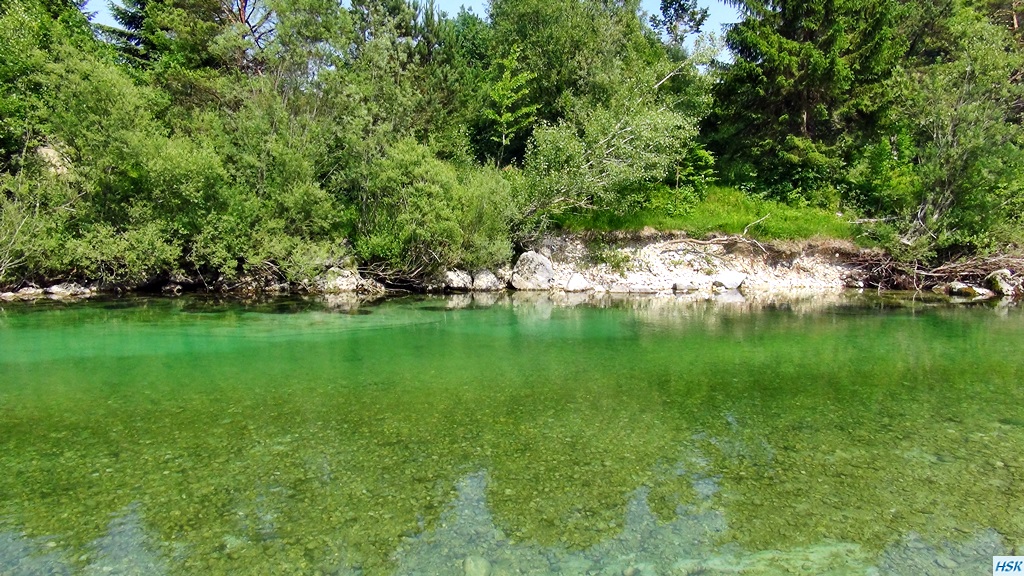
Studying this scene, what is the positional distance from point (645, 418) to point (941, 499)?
4021 millimetres

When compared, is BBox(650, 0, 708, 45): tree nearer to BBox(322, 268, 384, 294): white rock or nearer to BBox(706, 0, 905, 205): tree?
BBox(706, 0, 905, 205): tree

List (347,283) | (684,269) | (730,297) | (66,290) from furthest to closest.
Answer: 1. (684,269)
2. (730,297)
3. (347,283)
4. (66,290)

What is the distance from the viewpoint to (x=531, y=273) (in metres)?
28.5

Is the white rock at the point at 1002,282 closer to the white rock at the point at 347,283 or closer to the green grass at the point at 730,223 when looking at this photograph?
the green grass at the point at 730,223

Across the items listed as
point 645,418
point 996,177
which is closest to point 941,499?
point 645,418

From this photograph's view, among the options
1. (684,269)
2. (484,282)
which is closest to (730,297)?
(684,269)

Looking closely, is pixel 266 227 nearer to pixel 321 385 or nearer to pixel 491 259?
pixel 491 259

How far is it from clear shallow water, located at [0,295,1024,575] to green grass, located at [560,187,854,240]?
564 inches

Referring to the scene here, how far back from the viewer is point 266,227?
24.7m

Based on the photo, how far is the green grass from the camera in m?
29.5

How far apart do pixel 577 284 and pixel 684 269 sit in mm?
5678

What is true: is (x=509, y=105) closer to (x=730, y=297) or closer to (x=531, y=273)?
(x=531, y=273)

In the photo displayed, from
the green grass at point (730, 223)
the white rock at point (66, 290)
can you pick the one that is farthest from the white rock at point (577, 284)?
the white rock at point (66, 290)

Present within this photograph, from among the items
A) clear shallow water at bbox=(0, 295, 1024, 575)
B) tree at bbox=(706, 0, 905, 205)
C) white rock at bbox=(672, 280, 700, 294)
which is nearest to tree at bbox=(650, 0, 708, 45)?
tree at bbox=(706, 0, 905, 205)
